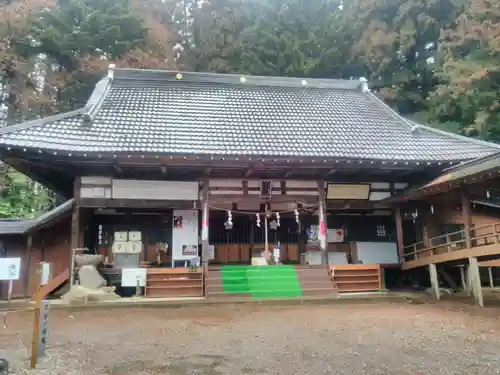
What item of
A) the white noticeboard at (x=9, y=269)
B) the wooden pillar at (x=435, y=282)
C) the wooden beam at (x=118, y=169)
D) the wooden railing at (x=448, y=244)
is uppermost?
the wooden beam at (x=118, y=169)

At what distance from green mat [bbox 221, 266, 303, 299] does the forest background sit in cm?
1018

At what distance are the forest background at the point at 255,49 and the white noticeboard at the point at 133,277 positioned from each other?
10.7 metres

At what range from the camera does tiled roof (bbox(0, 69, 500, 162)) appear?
35.6 feet

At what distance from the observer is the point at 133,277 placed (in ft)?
35.0

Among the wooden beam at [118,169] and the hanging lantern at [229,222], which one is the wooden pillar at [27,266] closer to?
the wooden beam at [118,169]

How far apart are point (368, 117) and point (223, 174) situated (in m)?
6.36

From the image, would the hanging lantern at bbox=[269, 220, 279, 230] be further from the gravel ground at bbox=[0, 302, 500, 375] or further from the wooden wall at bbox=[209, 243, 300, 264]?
the gravel ground at bbox=[0, 302, 500, 375]

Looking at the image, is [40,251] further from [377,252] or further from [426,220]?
[426,220]

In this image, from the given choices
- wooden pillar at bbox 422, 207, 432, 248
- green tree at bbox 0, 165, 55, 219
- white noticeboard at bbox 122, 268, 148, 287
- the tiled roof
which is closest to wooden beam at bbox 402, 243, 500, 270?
wooden pillar at bbox 422, 207, 432, 248

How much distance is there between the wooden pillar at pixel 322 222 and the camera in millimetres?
11812

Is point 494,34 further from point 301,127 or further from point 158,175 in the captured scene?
point 158,175

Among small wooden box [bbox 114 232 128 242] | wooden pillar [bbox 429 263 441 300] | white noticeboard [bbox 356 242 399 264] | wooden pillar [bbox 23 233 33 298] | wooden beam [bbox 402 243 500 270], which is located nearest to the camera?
wooden beam [bbox 402 243 500 270]

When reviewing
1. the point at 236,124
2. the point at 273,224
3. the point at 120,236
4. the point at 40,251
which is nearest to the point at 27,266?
the point at 40,251

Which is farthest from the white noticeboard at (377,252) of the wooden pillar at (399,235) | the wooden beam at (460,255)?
the wooden beam at (460,255)
